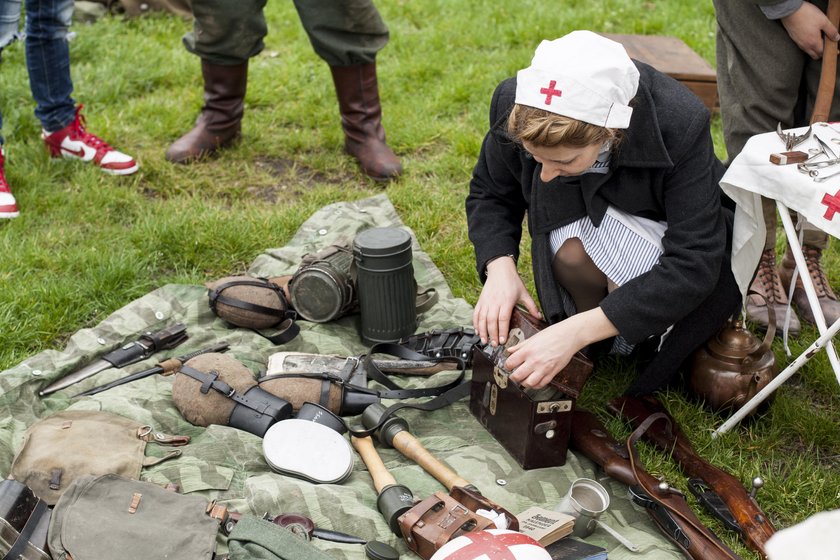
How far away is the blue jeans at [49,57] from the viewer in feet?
16.1

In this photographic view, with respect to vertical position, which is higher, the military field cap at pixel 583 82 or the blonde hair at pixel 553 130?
the military field cap at pixel 583 82

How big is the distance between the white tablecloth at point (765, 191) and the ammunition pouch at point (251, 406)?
1706 mm

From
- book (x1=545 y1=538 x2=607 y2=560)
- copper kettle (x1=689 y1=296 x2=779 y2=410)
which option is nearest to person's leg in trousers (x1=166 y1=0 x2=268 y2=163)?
copper kettle (x1=689 y1=296 x2=779 y2=410)

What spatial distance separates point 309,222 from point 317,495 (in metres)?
2.12

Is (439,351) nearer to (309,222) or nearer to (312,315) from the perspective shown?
(312,315)

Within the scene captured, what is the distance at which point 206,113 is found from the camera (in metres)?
5.51

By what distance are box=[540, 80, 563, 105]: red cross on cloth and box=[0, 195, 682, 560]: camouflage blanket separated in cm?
129

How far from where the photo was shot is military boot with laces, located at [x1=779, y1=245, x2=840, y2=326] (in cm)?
397

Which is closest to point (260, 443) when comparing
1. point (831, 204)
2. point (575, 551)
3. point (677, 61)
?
point (575, 551)

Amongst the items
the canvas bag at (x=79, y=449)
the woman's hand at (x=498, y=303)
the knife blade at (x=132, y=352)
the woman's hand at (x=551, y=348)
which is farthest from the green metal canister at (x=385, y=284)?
the canvas bag at (x=79, y=449)

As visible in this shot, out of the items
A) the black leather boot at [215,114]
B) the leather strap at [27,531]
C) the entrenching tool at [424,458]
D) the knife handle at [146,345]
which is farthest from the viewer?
the black leather boot at [215,114]

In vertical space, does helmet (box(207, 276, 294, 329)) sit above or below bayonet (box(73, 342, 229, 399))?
above

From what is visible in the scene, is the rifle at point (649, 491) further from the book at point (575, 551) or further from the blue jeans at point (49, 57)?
the blue jeans at point (49, 57)

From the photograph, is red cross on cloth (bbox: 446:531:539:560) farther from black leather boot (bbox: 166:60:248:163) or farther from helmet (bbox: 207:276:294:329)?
black leather boot (bbox: 166:60:248:163)
